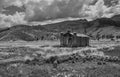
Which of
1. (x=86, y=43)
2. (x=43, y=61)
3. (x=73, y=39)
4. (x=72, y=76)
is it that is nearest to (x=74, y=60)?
(x=43, y=61)

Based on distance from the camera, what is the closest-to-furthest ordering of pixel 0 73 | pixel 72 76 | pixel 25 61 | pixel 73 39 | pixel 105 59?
pixel 72 76, pixel 0 73, pixel 25 61, pixel 105 59, pixel 73 39

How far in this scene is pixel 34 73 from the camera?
47.1 feet

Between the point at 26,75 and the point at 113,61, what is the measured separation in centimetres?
1201

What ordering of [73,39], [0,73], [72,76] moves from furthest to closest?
[73,39]
[0,73]
[72,76]

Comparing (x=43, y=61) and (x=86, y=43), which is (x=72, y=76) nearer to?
(x=43, y=61)

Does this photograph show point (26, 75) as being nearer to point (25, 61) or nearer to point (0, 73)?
point (0, 73)

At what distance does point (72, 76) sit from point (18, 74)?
15.6ft

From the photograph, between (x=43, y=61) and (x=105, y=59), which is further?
(x=105, y=59)

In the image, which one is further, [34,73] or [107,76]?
[34,73]

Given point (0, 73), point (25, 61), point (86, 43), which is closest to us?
point (0, 73)

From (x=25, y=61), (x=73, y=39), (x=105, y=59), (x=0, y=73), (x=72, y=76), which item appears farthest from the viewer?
(x=73, y=39)

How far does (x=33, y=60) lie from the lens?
19922 mm

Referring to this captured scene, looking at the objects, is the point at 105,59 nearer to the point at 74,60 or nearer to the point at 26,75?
the point at 74,60

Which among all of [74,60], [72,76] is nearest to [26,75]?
[72,76]
